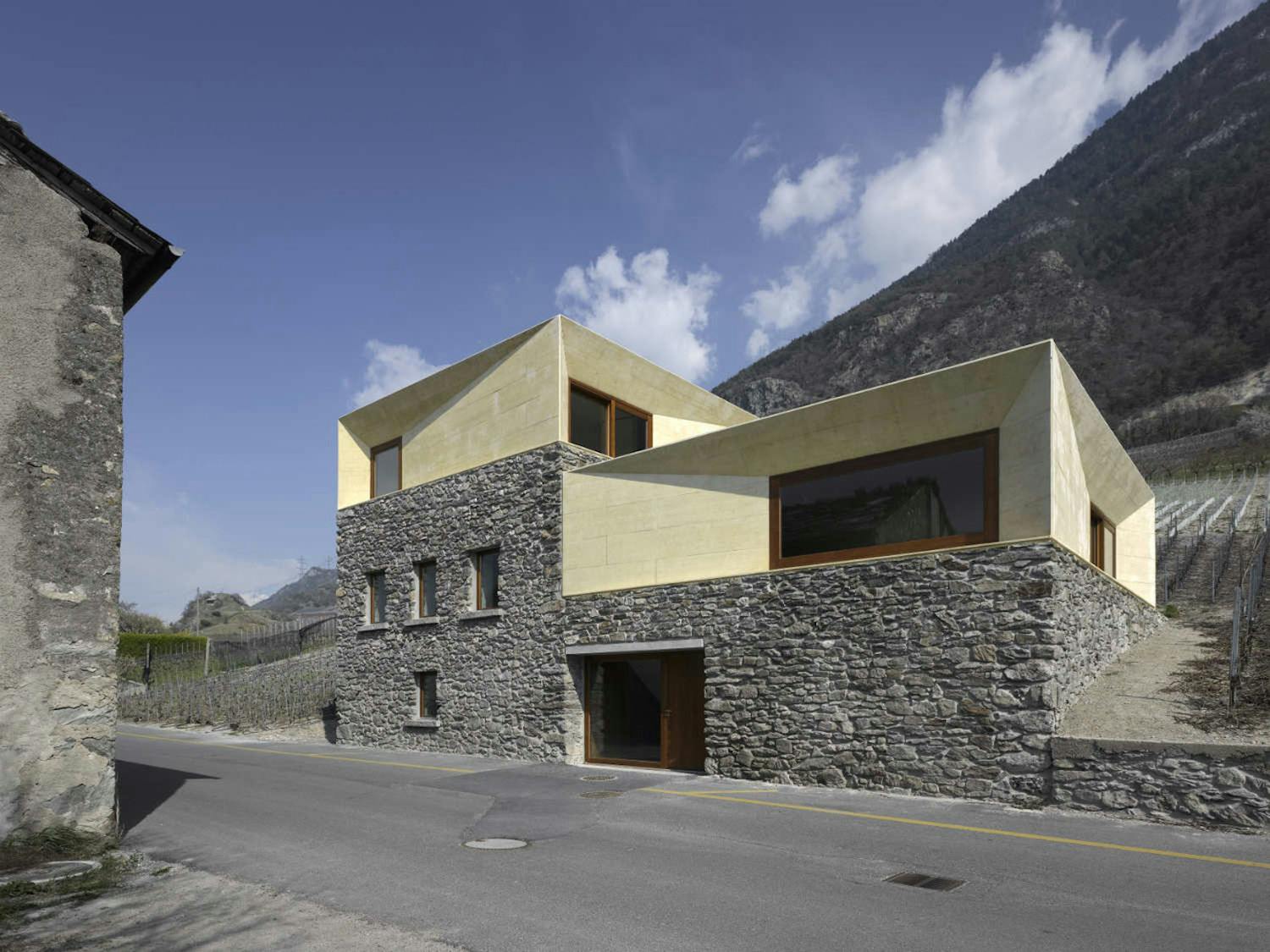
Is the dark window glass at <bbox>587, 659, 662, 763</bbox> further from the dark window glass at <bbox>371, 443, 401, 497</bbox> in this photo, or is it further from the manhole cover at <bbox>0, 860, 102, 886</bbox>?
the manhole cover at <bbox>0, 860, 102, 886</bbox>

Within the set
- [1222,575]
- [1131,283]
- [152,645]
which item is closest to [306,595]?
[152,645]

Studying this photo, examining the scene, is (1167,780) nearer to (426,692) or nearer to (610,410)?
(610,410)

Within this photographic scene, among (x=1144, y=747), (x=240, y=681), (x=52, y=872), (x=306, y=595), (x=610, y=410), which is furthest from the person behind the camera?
(x=306, y=595)

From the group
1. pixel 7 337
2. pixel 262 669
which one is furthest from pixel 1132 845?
pixel 262 669

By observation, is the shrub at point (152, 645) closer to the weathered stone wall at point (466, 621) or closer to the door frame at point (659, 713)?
the weathered stone wall at point (466, 621)

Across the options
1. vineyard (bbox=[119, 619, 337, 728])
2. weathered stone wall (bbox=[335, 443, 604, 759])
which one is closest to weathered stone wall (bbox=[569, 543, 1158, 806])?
weathered stone wall (bbox=[335, 443, 604, 759])

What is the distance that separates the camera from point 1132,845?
27.1 feet

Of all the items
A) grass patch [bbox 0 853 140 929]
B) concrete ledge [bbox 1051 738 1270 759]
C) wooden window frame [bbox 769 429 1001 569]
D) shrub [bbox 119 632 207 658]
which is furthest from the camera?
shrub [bbox 119 632 207 658]

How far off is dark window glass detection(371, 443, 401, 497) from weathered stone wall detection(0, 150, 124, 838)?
12.1m

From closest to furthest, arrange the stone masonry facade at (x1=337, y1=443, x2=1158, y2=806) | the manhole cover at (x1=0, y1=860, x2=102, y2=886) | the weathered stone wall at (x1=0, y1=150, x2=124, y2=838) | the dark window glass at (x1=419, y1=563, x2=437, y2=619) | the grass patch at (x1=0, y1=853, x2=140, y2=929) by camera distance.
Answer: the grass patch at (x1=0, y1=853, x2=140, y2=929) → the manhole cover at (x1=0, y1=860, x2=102, y2=886) → the weathered stone wall at (x1=0, y1=150, x2=124, y2=838) → the stone masonry facade at (x1=337, y1=443, x2=1158, y2=806) → the dark window glass at (x1=419, y1=563, x2=437, y2=619)

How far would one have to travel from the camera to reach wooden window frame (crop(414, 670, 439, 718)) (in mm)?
19344

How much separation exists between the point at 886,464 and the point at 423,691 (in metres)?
12.2

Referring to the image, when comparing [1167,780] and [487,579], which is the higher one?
[487,579]

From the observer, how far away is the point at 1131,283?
78062 mm
